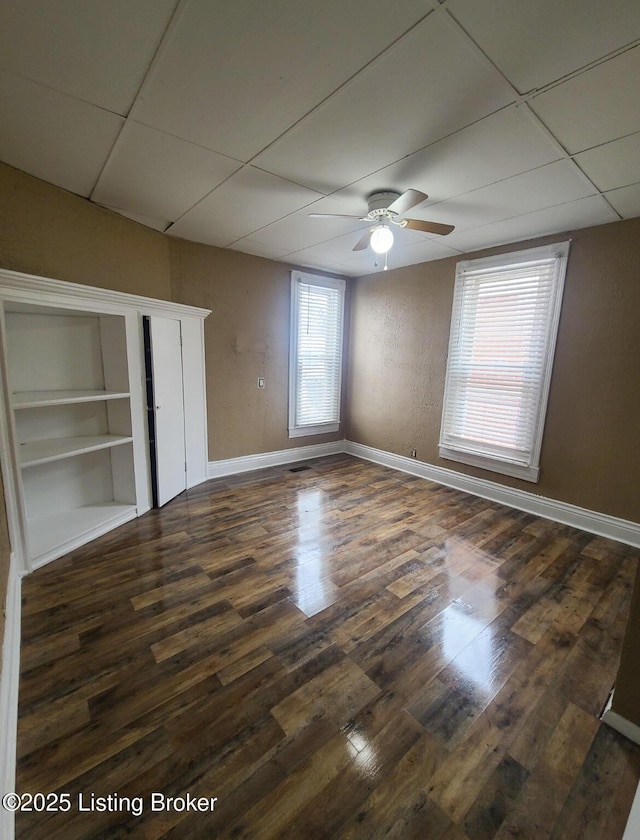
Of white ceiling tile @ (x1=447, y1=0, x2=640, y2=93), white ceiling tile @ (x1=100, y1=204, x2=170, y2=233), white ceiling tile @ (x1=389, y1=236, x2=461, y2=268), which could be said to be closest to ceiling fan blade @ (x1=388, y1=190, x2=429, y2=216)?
white ceiling tile @ (x1=447, y1=0, x2=640, y2=93)

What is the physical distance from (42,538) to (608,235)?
5.06 meters

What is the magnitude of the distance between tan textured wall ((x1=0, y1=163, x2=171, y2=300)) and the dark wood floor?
2139mm

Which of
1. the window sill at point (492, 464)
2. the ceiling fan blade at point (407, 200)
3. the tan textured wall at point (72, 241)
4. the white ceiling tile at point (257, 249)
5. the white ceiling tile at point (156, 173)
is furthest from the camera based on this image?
the white ceiling tile at point (257, 249)

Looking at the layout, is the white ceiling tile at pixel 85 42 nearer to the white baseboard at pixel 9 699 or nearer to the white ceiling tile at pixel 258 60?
the white ceiling tile at pixel 258 60

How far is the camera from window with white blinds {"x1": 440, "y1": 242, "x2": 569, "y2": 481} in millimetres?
3250

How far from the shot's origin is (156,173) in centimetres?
228

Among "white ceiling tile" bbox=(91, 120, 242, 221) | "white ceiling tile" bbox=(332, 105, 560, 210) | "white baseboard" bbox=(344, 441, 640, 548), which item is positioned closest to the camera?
"white ceiling tile" bbox=(332, 105, 560, 210)

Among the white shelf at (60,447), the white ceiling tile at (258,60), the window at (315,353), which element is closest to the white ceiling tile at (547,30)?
the white ceiling tile at (258,60)

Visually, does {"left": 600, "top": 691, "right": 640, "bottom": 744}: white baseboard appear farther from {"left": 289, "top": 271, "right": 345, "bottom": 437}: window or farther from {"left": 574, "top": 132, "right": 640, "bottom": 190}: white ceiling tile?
{"left": 289, "top": 271, "right": 345, "bottom": 437}: window

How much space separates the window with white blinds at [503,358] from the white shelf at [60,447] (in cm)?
346

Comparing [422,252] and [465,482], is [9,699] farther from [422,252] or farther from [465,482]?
[422,252]

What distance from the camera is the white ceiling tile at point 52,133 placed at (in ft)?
5.30

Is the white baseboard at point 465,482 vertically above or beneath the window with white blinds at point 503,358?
beneath

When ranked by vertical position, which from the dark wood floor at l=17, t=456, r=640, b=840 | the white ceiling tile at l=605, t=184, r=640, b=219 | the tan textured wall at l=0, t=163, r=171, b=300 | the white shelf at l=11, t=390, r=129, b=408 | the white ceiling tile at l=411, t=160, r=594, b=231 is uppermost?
the white ceiling tile at l=411, t=160, r=594, b=231
